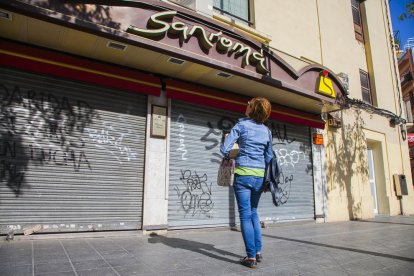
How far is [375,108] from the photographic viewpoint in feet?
41.3

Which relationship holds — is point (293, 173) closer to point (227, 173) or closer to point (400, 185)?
point (227, 173)

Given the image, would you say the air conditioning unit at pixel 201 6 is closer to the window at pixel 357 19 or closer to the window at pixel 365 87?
the window at pixel 365 87

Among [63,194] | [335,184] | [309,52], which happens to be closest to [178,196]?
[63,194]

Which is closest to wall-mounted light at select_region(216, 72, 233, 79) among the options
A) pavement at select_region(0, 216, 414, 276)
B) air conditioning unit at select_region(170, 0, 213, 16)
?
air conditioning unit at select_region(170, 0, 213, 16)

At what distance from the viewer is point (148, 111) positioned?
6.80m

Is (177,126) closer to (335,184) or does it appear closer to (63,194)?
(63,194)

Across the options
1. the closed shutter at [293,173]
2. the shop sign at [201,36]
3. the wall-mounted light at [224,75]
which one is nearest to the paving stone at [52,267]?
the shop sign at [201,36]

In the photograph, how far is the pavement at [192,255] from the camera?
346 centimetres

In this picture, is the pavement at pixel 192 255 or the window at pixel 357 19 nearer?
Answer: the pavement at pixel 192 255

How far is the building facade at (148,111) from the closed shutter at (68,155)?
2 cm

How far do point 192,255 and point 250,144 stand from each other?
172 cm

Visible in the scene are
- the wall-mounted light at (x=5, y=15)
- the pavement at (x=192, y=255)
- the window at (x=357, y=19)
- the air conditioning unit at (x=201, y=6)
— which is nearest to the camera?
the pavement at (x=192, y=255)

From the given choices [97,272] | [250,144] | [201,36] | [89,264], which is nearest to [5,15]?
[201,36]

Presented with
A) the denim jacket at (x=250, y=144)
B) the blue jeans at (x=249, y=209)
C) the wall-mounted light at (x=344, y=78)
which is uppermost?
the wall-mounted light at (x=344, y=78)
